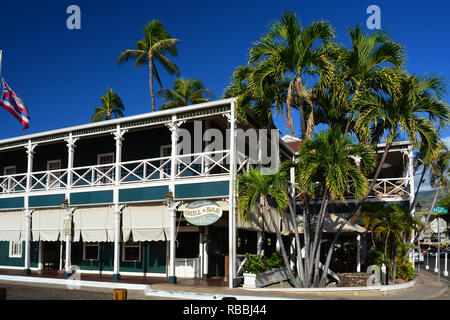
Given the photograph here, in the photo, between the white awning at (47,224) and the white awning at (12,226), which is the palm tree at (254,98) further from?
the white awning at (12,226)

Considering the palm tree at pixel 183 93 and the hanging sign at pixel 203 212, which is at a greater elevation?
the palm tree at pixel 183 93

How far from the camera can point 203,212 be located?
16.0 m

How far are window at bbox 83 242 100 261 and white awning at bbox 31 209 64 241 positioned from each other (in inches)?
73.8

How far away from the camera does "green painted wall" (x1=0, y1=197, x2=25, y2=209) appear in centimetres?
2123

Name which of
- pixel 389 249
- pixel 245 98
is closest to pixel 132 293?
pixel 245 98

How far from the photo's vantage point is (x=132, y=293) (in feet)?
49.4

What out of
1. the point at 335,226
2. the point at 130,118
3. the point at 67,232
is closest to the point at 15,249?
the point at 67,232

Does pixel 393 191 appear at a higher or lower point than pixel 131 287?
higher

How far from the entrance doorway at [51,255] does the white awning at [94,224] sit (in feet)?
14.2

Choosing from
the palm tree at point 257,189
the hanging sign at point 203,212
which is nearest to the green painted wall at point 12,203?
the hanging sign at point 203,212

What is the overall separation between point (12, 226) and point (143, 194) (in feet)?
26.0

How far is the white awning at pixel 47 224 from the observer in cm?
2006

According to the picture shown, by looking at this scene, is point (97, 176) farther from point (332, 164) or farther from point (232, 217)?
point (332, 164)

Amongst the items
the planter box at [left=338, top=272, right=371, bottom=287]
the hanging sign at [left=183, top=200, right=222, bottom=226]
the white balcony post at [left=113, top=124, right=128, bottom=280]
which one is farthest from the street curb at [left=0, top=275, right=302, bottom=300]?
the planter box at [left=338, top=272, right=371, bottom=287]
